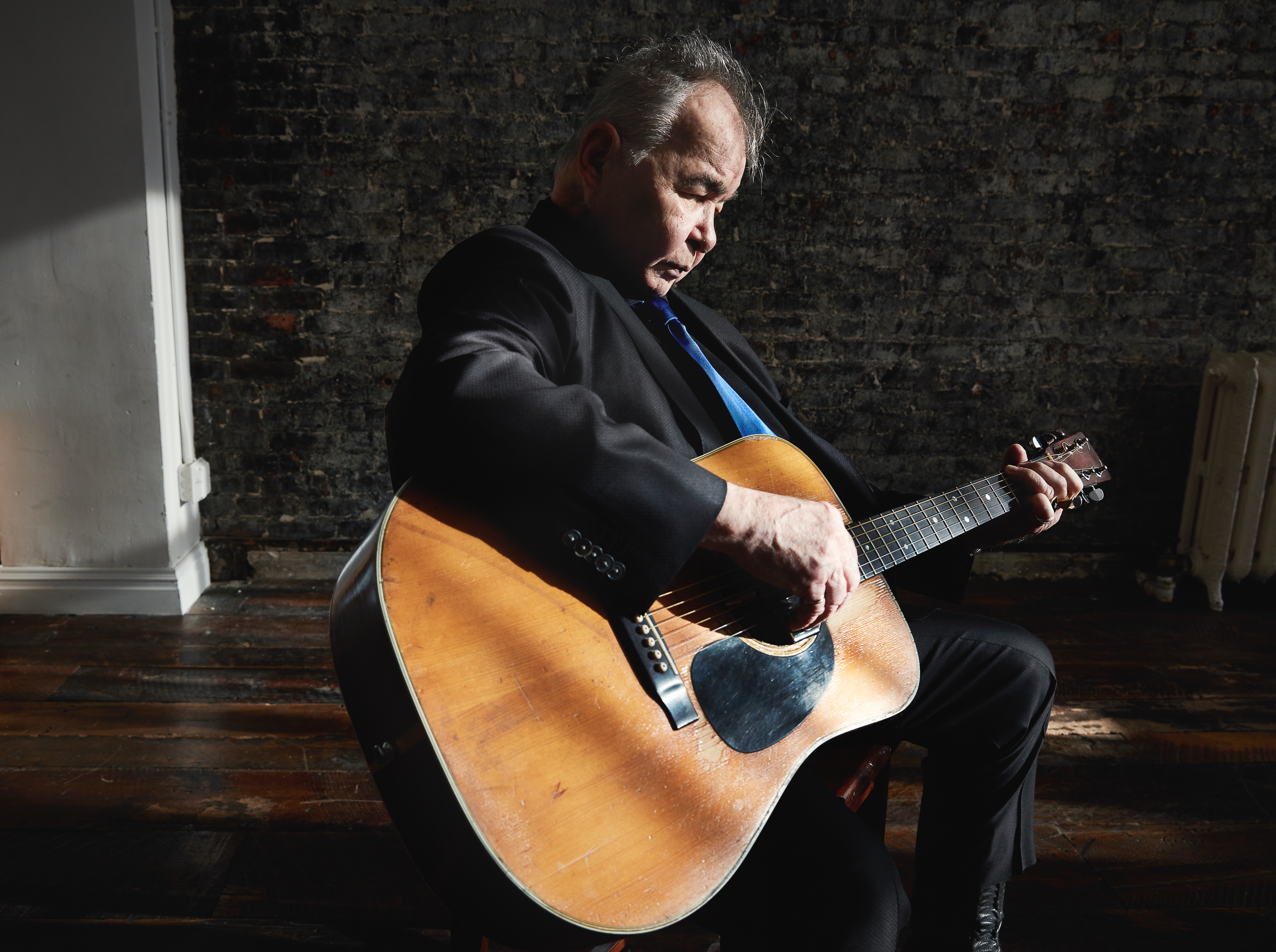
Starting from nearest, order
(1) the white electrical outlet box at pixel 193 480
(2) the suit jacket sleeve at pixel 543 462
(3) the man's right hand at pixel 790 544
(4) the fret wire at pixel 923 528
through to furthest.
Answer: (2) the suit jacket sleeve at pixel 543 462, (3) the man's right hand at pixel 790 544, (4) the fret wire at pixel 923 528, (1) the white electrical outlet box at pixel 193 480

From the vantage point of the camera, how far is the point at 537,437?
933 mm

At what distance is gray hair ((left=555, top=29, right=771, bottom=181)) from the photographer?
119 cm

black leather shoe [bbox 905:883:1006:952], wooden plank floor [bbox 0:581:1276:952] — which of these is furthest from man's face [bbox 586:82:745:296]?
wooden plank floor [bbox 0:581:1276:952]

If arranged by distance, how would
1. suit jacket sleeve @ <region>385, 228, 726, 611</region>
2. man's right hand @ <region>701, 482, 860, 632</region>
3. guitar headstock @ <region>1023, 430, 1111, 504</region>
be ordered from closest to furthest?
suit jacket sleeve @ <region>385, 228, 726, 611</region>
man's right hand @ <region>701, 482, 860, 632</region>
guitar headstock @ <region>1023, 430, 1111, 504</region>

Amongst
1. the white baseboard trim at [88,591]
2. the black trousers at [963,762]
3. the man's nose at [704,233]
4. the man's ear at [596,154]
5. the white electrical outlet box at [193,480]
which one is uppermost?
the man's ear at [596,154]

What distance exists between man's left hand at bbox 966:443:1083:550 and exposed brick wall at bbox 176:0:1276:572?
171 centimetres

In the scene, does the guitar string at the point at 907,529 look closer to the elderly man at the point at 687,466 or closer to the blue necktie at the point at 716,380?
the elderly man at the point at 687,466

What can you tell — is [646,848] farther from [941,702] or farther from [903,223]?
[903,223]

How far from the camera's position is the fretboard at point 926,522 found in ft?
4.13

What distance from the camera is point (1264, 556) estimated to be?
2.98 m

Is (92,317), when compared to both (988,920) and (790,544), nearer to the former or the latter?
(790,544)

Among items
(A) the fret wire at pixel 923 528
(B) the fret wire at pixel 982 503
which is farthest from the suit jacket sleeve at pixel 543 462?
(B) the fret wire at pixel 982 503

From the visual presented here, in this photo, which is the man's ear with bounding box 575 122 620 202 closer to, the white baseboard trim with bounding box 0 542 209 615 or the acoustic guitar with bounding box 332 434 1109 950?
the acoustic guitar with bounding box 332 434 1109 950

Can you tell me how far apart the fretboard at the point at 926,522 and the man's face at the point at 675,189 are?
52 centimetres
